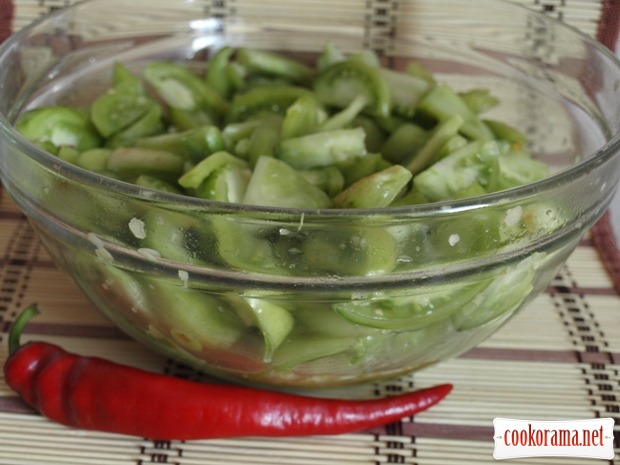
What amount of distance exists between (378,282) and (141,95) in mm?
620

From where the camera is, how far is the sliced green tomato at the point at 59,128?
1.12 metres

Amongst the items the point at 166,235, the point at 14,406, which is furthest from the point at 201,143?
the point at 14,406

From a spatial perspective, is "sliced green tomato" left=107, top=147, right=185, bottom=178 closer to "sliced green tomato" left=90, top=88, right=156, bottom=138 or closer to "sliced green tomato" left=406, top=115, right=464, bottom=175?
"sliced green tomato" left=90, top=88, right=156, bottom=138

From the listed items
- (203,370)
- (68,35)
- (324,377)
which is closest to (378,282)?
(324,377)

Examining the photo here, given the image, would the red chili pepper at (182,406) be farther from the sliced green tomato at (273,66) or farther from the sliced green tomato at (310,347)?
the sliced green tomato at (273,66)

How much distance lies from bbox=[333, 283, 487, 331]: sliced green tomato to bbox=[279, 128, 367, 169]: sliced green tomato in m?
0.29

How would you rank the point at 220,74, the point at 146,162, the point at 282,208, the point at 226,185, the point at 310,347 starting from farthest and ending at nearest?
the point at 220,74 < the point at 146,162 < the point at 226,185 < the point at 310,347 < the point at 282,208

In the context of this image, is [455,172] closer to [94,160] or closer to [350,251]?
[350,251]

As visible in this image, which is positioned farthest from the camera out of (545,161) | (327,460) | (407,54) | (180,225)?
(407,54)

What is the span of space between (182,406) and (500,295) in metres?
0.38

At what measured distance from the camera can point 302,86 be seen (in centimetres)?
136

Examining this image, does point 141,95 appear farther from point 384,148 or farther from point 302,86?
point 384,148

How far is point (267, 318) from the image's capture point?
0.80 metres

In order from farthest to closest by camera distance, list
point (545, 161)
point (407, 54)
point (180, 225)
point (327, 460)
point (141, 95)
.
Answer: point (407, 54)
point (545, 161)
point (141, 95)
point (327, 460)
point (180, 225)
